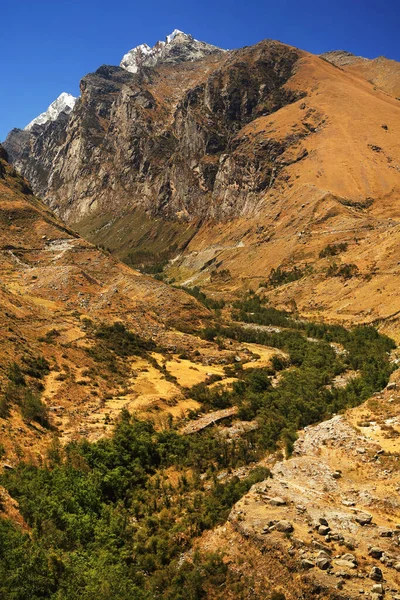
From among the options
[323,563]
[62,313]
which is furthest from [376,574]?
[62,313]

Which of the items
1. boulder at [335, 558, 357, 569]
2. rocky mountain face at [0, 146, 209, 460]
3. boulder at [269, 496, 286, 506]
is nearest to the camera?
boulder at [335, 558, 357, 569]

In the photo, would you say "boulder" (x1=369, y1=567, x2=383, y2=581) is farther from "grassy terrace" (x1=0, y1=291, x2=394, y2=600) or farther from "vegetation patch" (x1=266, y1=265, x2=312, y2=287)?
"vegetation patch" (x1=266, y1=265, x2=312, y2=287)

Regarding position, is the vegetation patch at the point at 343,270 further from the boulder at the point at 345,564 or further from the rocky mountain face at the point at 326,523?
the boulder at the point at 345,564

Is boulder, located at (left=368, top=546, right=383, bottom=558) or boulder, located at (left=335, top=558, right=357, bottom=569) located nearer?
boulder, located at (left=335, top=558, right=357, bottom=569)

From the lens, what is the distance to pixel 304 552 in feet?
62.0

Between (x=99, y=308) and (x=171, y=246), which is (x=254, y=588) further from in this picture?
(x=171, y=246)

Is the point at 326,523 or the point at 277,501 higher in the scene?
the point at 277,501

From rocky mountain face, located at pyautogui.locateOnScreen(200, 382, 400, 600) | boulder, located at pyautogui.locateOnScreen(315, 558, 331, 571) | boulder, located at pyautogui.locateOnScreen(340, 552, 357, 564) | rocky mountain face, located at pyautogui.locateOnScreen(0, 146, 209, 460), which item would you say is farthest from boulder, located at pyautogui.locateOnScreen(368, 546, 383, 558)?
rocky mountain face, located at pyautogui.locateOnScreen(0, 146, 209, 460)

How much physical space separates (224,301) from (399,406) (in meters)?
70.7

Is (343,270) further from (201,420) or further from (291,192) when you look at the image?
(201,420)

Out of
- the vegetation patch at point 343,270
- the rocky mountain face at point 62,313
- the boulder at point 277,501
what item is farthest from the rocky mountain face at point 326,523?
the vegetation patch at point 343,270

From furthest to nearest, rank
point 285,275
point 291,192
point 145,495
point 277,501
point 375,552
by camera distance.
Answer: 1. point 291,192
2. point 285,275
3. point 145,495
4. point 277,501
5. point 375,552

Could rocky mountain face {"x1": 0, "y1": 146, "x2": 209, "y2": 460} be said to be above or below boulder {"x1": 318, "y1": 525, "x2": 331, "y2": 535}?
above

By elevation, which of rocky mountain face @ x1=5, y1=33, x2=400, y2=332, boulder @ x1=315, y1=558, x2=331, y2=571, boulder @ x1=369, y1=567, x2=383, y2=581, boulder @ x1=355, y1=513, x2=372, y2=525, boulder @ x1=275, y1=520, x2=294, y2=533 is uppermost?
rocky mountain face @ x1=5, y1=33, x2=400, y2=332
